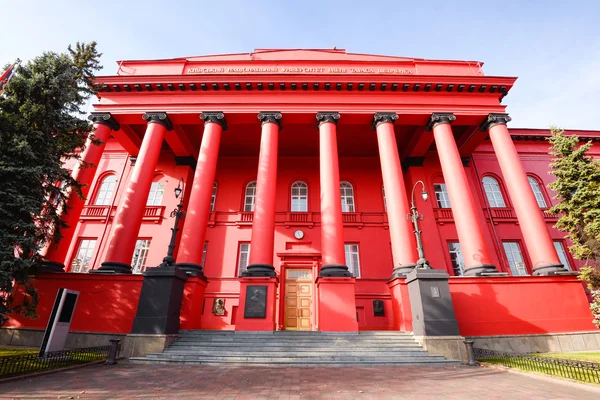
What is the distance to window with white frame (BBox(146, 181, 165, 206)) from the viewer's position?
17.3 meters

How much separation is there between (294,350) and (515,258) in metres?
14.6

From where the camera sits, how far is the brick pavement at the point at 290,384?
497cm

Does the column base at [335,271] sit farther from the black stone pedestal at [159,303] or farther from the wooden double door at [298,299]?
the black stone pedestal at [159,303]

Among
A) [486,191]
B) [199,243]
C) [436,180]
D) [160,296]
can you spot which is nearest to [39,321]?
[160,296]

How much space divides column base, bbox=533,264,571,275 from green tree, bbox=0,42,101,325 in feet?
58.5

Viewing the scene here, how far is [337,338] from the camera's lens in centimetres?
941

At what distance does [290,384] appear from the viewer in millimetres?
5742

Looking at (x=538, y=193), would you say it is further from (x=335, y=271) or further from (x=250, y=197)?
(x=250, y=197)

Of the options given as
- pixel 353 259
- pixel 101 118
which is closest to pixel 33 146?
pixel 101 118

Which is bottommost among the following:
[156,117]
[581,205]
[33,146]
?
[581,205]

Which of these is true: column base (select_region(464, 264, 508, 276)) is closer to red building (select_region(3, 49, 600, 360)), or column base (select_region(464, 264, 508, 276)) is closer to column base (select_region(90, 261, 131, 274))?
red building (select_region(3, 49, 600, 360))

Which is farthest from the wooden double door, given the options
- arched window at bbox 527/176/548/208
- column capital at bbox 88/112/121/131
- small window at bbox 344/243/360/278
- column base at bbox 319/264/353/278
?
arched window at bbox 527/176/548/208

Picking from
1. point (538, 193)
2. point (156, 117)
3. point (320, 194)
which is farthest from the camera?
point (538, 193)

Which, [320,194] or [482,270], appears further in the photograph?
→ [320,194]
